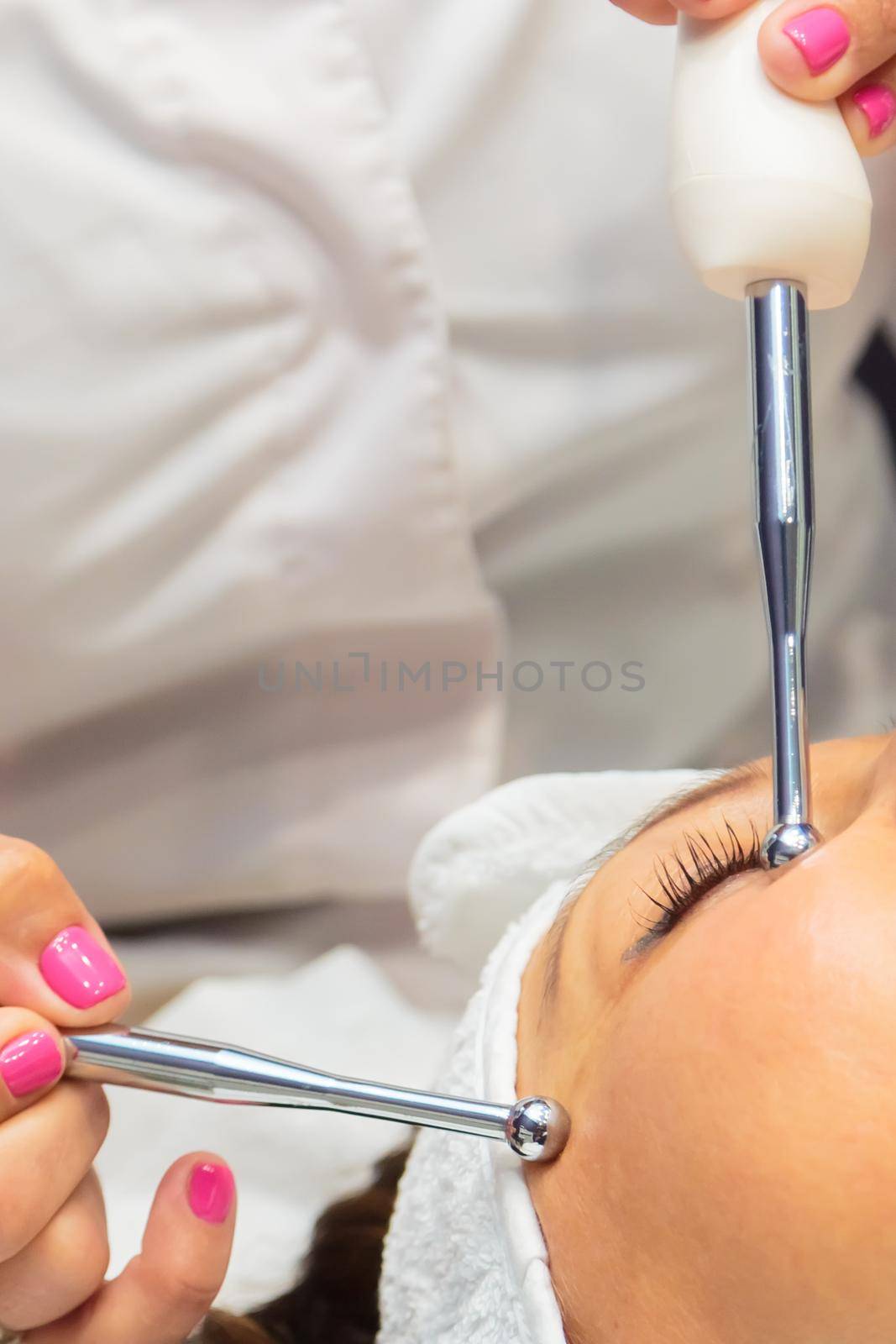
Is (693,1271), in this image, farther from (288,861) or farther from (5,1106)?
(288,861)

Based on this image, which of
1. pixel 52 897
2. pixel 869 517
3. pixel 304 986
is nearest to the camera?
pixel 52 897

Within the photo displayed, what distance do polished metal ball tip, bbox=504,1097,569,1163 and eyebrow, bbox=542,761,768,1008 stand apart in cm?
6

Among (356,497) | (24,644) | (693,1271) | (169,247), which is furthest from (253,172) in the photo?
(693,1271)

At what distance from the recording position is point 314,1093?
437 millimetres

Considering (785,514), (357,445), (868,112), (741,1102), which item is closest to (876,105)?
(868,112)

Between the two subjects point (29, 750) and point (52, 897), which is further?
point (29, 750)

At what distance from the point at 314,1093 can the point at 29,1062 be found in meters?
0.12

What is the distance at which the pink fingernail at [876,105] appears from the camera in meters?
0.53

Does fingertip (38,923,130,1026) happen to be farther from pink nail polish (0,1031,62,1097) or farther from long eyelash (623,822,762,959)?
long eyelash (623,822,762,959)

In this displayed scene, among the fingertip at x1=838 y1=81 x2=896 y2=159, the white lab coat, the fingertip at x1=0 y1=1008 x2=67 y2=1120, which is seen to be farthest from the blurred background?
the fingertip at x1=0 y1=1008 x2=67 y2=1120

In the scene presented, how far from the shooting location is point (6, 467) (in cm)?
64

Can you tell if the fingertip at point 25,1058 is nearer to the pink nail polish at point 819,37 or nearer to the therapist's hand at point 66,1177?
the therapist's hand at point 66,1177

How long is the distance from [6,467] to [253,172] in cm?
20

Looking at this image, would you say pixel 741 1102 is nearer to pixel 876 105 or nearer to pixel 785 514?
pixel 785 514
